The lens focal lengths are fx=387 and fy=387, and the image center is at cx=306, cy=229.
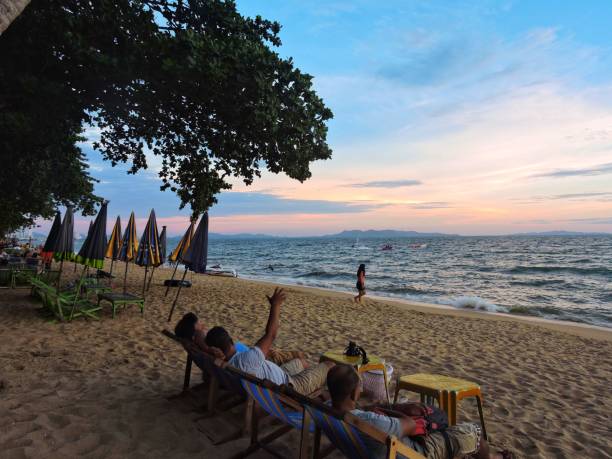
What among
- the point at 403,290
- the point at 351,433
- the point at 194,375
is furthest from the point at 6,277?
the point at 403,290

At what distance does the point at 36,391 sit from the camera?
14.3ft

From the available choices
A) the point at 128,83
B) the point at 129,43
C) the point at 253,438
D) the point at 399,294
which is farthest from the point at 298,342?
the point at 399,294

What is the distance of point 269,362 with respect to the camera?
3684 mm

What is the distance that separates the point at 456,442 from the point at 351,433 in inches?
36.7

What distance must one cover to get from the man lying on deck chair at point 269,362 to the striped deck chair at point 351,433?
1.02m

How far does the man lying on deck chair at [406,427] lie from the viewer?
253cm

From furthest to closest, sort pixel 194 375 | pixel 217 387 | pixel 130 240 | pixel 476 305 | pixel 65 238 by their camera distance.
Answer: pixel 476 305, pixel 130 240, pixel 65 238, pixel 194 375, pixel 217 387

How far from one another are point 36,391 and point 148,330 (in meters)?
3.33

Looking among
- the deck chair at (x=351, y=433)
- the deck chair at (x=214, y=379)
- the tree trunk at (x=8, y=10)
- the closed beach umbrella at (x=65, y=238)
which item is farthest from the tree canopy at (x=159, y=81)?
the deck chair at (x=351, y=433)

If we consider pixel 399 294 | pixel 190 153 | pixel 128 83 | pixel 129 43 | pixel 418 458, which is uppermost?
pixel 129 43

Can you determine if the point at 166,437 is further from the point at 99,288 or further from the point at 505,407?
the point at 99,288

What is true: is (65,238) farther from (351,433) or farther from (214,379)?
(351,433)

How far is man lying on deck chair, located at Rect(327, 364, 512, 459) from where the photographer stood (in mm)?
2529

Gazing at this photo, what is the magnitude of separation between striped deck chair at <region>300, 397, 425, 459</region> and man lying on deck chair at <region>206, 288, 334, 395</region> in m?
1.02
